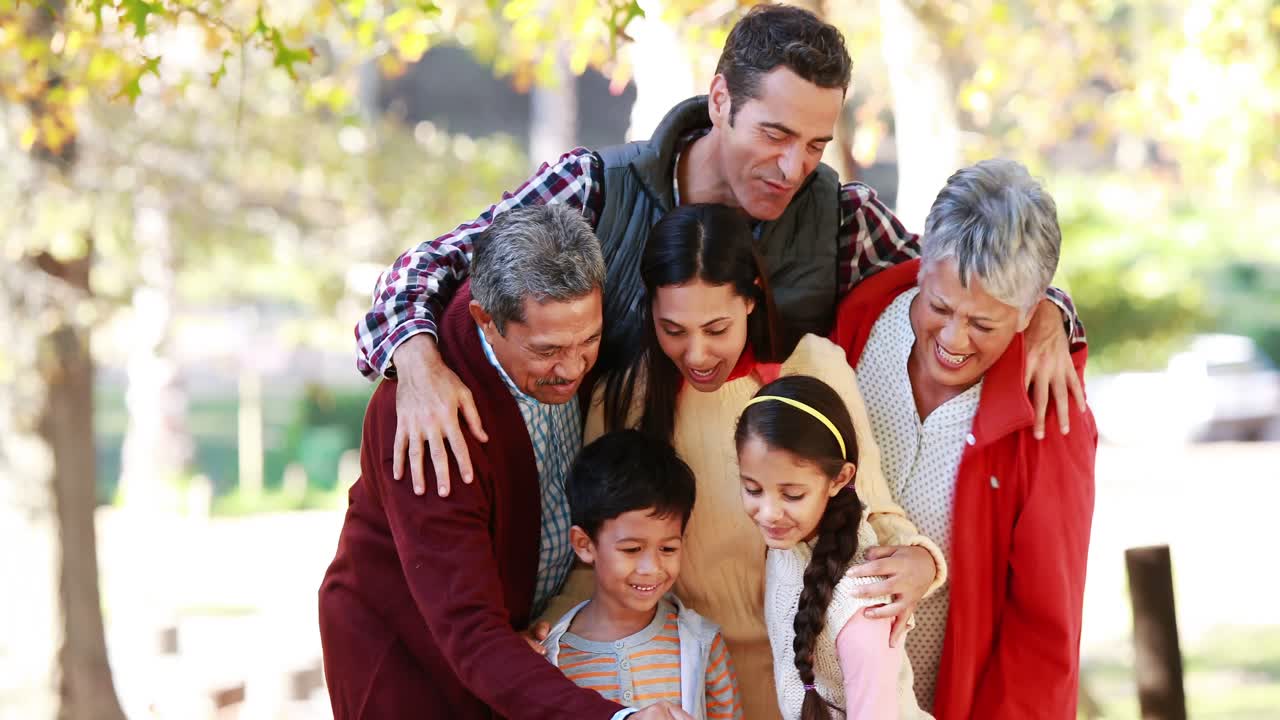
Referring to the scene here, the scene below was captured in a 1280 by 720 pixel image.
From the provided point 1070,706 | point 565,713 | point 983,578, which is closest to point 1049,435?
point 983,578

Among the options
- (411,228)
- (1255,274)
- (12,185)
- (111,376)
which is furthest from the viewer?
(111,376)

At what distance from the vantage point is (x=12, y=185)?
6262mm

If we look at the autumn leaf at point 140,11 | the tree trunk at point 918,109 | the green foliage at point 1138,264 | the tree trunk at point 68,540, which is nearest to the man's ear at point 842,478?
the autumn leaf at point 140,11

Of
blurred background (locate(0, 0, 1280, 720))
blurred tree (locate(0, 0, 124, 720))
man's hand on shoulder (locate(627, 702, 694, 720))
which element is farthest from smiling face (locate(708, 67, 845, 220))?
blurred tree (locate(0, 0, 124, 720))

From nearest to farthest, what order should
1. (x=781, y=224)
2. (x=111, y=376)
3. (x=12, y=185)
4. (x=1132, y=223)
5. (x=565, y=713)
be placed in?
(x=565, y=713) < (x=781, y=224) < (x=12, y=185) < (x=1132, y=223) < (x=111, y=376)

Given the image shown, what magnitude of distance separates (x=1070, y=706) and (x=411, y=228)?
7655 mm

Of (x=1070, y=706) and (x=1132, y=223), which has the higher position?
(x=1132, y=223)

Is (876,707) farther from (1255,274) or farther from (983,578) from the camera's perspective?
(1255,274)

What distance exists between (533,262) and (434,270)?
42 cm

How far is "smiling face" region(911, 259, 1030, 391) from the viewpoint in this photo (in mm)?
2818

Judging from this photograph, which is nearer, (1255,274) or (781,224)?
(781,224)

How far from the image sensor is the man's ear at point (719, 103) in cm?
310

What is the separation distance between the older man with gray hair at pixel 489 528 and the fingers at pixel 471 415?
0.11ft

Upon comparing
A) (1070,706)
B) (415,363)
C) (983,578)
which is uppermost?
(415,363)
